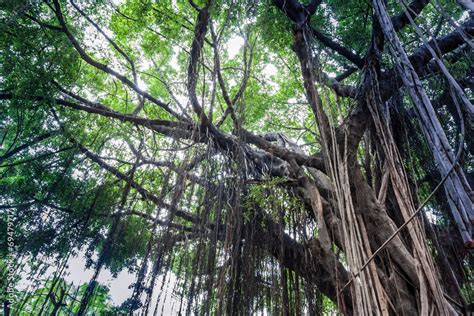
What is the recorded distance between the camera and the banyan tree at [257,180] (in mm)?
1340

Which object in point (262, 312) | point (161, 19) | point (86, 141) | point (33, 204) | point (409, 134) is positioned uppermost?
point (161, 19)

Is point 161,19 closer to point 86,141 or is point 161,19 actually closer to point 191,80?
point 191,80

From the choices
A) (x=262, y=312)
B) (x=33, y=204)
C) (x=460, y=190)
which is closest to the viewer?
(x=460, y=190)

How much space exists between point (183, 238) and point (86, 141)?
158 centimetres

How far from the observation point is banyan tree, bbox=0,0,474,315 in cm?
134

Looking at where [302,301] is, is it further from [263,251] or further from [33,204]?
[33,204]

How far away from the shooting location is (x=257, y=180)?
7.29ft

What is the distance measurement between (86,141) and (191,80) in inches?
53.9

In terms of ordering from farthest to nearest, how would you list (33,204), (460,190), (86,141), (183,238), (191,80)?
(86,141), (33,204), (191,80), (183,238), (460,190)

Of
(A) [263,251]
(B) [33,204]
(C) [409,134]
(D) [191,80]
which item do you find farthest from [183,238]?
(C) [409,134]

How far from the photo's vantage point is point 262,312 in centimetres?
157

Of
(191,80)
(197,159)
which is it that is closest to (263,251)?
(197,159)

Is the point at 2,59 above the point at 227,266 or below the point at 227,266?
above

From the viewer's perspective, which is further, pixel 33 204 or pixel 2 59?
pixel 33 204
